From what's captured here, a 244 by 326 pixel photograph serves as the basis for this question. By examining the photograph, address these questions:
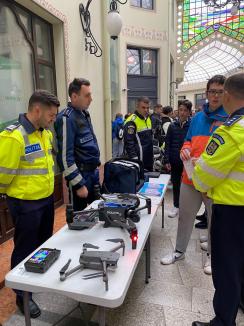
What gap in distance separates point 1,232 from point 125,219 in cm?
159

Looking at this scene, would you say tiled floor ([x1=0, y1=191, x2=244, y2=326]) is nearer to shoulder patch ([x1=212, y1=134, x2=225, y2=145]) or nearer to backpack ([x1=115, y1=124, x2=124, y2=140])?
shoulder patch ([x1=212, y1=134, x2=225, y2=145])

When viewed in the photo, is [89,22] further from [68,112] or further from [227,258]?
[227,258]

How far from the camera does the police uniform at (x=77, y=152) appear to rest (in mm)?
2094

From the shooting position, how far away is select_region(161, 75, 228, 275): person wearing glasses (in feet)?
6.85

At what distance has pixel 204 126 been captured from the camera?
7.11ft

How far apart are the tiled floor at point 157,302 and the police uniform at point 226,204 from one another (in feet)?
1.28

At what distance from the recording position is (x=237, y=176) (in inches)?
55.7

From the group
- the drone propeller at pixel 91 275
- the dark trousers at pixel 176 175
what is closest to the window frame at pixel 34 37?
the dark trousers at pixel 176 175

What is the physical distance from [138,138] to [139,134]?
0.20 ft

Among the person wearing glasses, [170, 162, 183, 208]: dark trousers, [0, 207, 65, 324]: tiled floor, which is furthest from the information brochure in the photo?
[0, 207, 65, 324]: tiled floor

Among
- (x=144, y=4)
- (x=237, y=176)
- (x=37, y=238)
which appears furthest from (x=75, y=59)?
(x=144, y=4)

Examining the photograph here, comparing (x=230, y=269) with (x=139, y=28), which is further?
(x=139, y=28)

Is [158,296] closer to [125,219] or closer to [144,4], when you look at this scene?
[125,219]

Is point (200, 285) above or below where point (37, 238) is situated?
below
